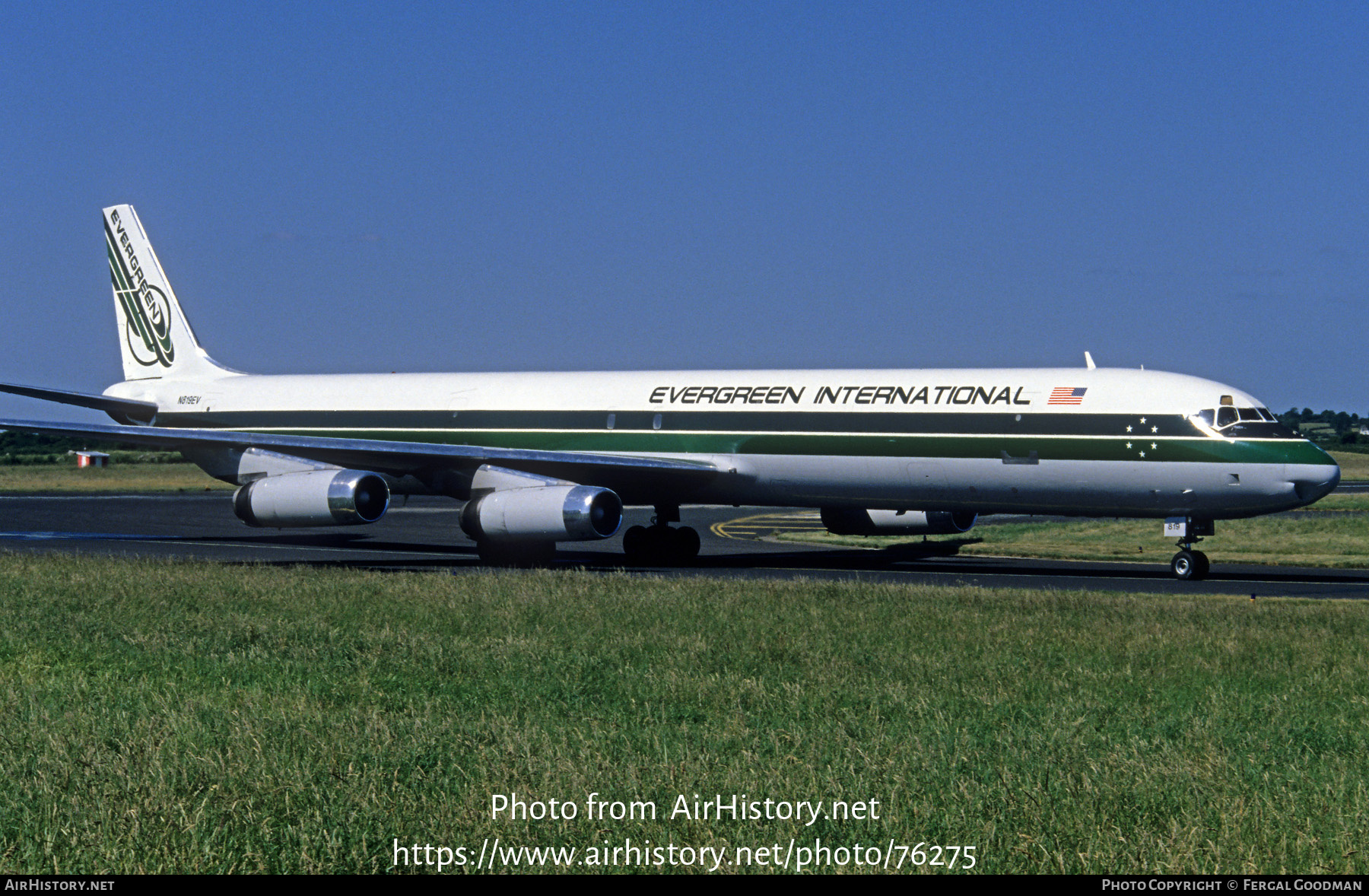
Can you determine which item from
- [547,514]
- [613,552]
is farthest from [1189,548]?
[613,552]

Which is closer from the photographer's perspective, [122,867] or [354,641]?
[122,867]

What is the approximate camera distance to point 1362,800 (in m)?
8.52

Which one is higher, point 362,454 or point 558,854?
point 362,454

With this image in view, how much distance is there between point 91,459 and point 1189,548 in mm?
84679

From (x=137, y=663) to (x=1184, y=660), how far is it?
1114 centimetres

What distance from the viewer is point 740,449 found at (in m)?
29.8

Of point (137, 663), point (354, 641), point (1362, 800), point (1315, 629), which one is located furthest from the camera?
point (1315, 629)

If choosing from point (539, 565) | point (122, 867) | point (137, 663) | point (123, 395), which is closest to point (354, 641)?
point (137, 663)

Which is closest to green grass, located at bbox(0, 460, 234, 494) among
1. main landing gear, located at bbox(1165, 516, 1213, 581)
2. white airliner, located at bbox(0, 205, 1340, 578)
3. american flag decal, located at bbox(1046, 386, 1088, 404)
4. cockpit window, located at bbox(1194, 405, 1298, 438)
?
white airliner, located at bbox(0, 205, 1340, 578)

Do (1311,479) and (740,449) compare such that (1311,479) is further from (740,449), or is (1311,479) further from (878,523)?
(740,449)

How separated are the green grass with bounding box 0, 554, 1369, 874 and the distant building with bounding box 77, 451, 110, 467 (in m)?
81.0

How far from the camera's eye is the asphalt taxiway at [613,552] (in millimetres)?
27359

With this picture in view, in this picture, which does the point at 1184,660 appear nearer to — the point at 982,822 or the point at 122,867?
the point at 982,822
